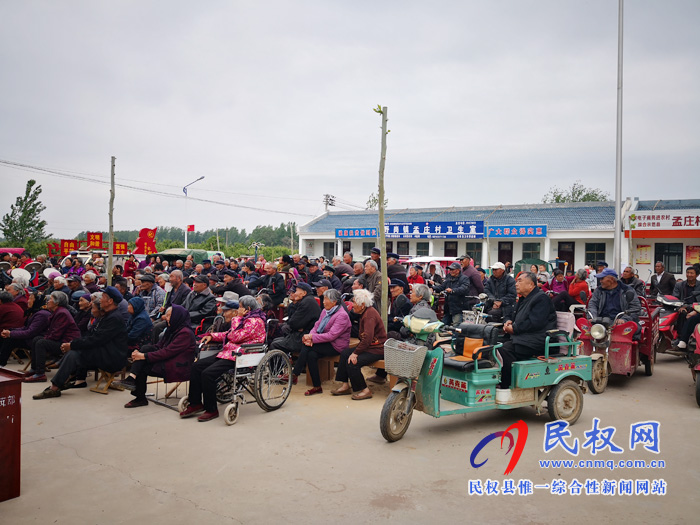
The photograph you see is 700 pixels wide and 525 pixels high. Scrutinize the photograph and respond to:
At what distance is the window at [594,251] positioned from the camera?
27781mm

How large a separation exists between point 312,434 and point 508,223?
28.1 meters

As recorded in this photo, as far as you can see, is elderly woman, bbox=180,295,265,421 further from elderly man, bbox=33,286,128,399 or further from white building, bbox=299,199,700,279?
white building, bbox=299,199,700,279

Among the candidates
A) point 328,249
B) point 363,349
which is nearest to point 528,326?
point 363,349

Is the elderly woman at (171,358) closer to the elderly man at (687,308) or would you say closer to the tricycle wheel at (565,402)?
the tricycle wheel at (565,402)

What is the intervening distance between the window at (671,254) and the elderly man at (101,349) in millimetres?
26249

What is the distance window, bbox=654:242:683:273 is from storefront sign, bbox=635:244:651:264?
314mm

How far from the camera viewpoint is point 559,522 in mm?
3713

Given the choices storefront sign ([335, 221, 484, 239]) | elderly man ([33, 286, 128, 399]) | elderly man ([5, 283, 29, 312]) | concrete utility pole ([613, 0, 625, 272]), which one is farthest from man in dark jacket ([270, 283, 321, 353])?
storefront sign ([335, 221, 484, 239])

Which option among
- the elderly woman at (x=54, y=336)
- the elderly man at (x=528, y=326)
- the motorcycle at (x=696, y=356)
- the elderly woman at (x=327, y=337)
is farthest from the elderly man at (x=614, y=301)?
the elderly woman at (x=54, y=336)

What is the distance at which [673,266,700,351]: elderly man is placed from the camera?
336 inches

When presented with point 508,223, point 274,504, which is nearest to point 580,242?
point 508,223

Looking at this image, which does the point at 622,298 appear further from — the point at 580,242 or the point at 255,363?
the point at 580,242

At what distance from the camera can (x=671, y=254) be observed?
25469mm

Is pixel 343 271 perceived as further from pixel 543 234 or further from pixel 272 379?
pixel 543 234
